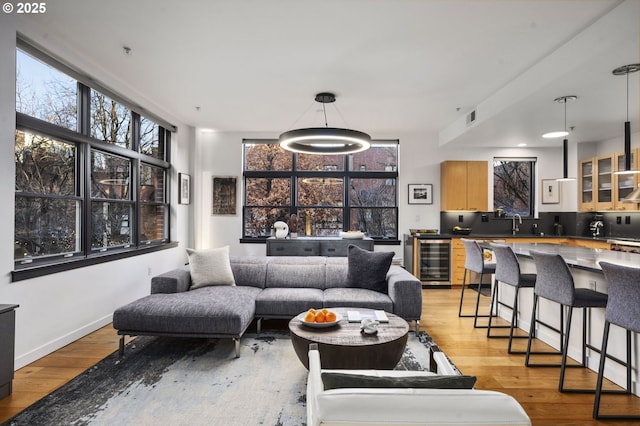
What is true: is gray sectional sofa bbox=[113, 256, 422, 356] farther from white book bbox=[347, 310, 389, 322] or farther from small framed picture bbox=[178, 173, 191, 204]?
small framed picture bbox=[178, 173, 191, 204]

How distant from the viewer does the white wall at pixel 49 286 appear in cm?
290

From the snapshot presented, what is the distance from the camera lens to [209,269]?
414cm

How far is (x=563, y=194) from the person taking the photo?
7039mm

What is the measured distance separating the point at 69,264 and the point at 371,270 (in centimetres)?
304

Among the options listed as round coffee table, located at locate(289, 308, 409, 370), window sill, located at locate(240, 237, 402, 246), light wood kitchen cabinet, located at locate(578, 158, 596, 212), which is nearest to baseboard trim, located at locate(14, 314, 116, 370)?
round coffee table, located at locate(289, 308, 409, 370)

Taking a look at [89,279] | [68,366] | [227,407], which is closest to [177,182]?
[89,279]

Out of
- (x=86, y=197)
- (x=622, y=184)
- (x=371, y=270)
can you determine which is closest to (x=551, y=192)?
(x=622, y=184)

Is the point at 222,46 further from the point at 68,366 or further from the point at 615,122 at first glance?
the point at 615,122

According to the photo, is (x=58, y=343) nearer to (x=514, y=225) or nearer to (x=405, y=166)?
(x=405, y=166)

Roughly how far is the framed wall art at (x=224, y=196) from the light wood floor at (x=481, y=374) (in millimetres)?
3292

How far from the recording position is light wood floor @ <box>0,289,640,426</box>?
242 cm

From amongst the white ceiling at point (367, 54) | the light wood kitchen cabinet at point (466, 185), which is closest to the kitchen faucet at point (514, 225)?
the light wood kitchen cabinet at point (466, 185)

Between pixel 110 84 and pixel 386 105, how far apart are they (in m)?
3.49

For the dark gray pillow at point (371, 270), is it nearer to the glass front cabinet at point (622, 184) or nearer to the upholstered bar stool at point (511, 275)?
the upholstered bar stool at point (511, 275)
